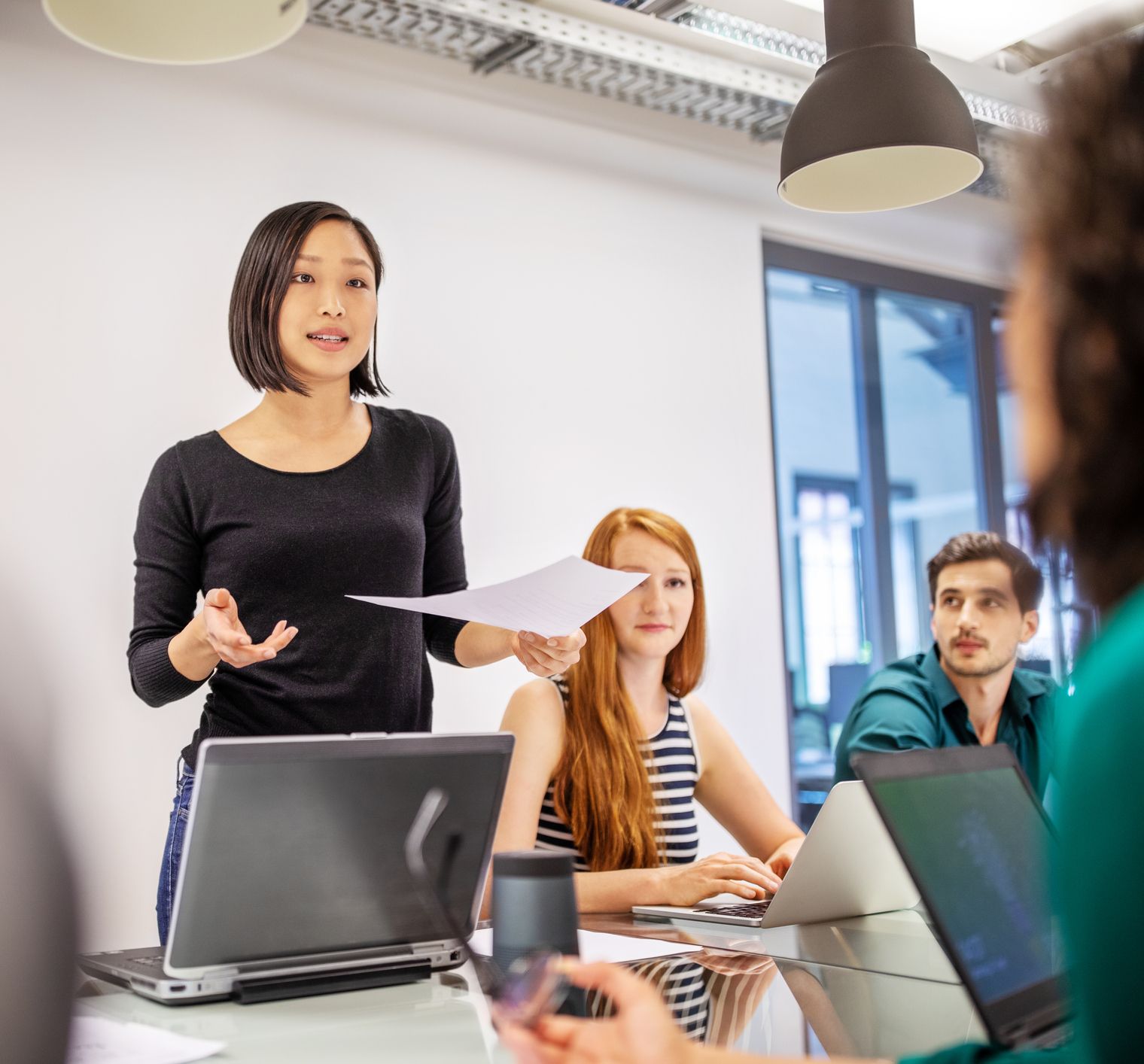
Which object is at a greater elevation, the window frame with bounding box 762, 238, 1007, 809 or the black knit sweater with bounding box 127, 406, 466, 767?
the window frame with bounding box 762, 238, 1007, 809

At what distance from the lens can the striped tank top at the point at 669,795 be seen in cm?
232

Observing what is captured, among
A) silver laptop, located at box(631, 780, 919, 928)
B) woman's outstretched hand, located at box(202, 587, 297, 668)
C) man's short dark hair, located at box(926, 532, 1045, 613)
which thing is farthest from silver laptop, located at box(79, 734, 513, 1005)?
man's short dark hair, located at box(926, 532, 1045, 613)

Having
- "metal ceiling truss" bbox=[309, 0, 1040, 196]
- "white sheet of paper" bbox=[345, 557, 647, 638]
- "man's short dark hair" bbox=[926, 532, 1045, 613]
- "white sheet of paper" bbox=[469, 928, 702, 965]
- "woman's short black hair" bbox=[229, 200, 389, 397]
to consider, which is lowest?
"white sheet of paper" bbox=[469, 928, 702, 965]

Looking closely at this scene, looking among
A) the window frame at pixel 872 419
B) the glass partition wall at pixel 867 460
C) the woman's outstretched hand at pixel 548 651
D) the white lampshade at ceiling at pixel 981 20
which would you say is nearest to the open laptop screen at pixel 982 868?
the woman's outstretched hand at pixel 548 651

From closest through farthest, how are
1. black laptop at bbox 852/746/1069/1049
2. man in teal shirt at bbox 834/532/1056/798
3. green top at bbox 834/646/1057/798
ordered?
1. black laptop at bbox 852/746/1069/1049
2. green top at bbox 834/646/1057/798
3. man in teal shirt at bbox 834/532/1056/798

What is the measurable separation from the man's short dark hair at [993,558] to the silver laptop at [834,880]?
49.7 inches

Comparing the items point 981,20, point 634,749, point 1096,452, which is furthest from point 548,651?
point 981,20

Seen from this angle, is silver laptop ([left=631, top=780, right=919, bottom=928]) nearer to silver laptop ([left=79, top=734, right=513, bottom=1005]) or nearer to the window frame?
silver laptop ([left=79, top=734, right=513, bottom=1005])

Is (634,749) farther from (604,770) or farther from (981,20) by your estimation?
(981,20)

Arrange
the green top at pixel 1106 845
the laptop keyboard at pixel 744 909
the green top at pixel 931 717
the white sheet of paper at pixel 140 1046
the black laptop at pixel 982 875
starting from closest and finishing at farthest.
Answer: the green top at pixel 1106 845, the black laptop at pixel 982 875, the white sheet of paper at pixel 140 1046, the laptop keyboard at pixel 744 909, the green top at pixel 931 717

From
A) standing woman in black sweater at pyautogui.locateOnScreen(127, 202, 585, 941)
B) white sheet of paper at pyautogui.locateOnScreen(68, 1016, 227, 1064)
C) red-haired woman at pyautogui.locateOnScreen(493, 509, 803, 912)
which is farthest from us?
red-haired woman at pyautogui.locateOnScreen(493, 509, 803, 912)

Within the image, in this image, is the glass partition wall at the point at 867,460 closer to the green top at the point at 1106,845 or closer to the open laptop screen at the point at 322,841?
the open laptop screen at the point at 322,841

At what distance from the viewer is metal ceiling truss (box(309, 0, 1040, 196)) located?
3262 mm

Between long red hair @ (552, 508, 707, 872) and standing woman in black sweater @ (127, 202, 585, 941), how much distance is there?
35 centimetres
